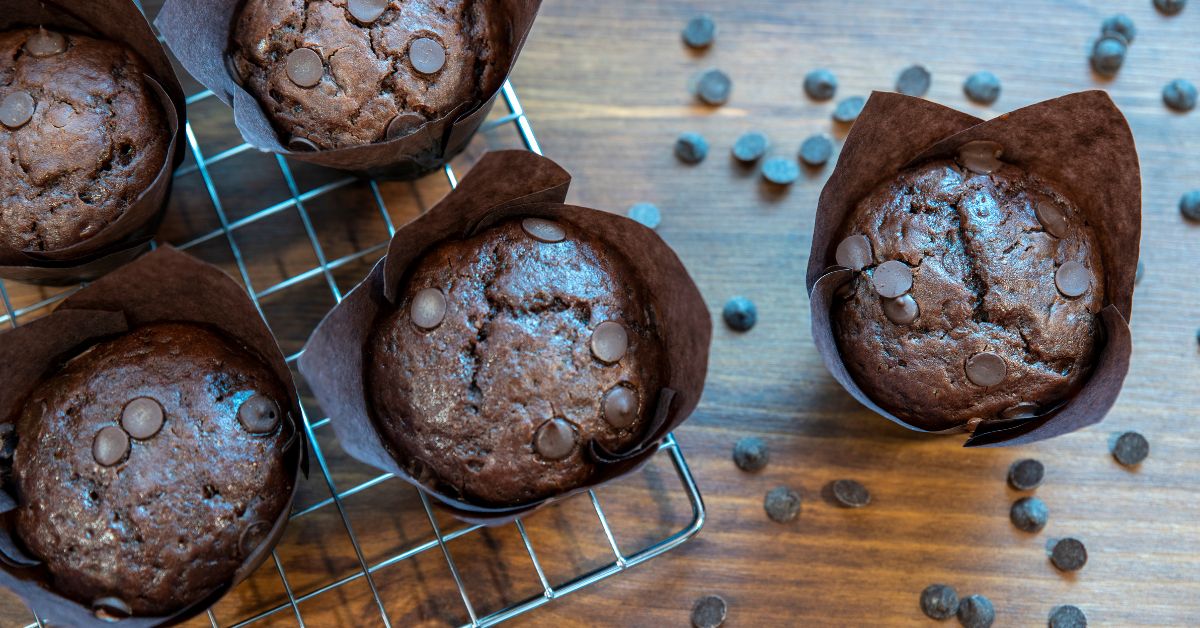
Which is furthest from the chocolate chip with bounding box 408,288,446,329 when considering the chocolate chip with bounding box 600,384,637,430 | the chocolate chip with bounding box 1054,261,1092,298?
the chocolate chip with bounding box 1054,261,1092,298

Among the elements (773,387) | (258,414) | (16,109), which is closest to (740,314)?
(773,387)

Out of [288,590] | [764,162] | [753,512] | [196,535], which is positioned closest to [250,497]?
[196,535]

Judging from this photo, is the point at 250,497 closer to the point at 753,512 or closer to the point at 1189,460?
the point at 753,512

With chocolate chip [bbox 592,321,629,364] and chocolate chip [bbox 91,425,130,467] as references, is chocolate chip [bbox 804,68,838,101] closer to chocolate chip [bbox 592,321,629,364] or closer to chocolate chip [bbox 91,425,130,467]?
chocolate chip [bbox 592,321,629,364]

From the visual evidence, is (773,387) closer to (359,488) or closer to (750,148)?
(750,148)

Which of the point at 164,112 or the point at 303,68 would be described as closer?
the point at 303,68

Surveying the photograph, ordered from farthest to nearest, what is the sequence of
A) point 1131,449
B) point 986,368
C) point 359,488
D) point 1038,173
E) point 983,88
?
point 983,88 < point 1131,449 < point 359,488 < point 1038,173 < point 986,368

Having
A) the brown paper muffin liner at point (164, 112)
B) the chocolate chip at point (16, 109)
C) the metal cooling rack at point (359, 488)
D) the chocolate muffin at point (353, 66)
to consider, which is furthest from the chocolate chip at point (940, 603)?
the chocolate chip at point (16, 109)
